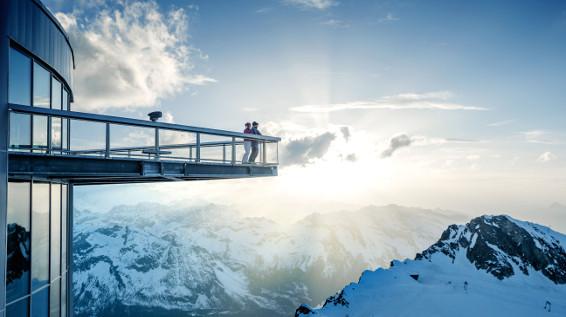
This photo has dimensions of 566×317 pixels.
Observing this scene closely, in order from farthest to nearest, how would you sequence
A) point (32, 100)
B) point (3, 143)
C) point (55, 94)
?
point (55, 94), point (32, 100), point (3, 143)

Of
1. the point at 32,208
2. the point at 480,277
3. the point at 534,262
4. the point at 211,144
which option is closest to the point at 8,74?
the point at 32,208

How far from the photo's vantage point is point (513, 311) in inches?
1772

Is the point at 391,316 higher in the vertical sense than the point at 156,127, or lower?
lower

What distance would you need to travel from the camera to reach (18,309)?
9.10m

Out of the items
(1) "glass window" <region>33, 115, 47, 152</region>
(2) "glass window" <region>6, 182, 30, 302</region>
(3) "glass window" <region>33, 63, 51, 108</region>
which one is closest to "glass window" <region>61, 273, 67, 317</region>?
(2) "glass window" <region>6, 182, 30, 302</region>

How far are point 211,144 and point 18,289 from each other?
27.4 ft

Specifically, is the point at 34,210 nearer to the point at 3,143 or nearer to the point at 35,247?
the point at 35,247

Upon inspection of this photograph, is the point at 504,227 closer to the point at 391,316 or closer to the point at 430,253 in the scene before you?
the point at 430,253

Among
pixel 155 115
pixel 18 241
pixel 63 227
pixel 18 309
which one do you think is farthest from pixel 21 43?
pixel 18 309

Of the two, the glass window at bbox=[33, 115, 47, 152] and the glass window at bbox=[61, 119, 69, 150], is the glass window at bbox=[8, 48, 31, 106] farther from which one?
the glass window at bbox=[61, 119, 69, 150]

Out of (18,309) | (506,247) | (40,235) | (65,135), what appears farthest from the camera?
(506,247)

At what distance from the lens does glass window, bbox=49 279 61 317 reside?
1151cm

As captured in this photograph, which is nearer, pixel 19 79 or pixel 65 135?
pixel 19 79

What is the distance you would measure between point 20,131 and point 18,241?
98.7 inches
